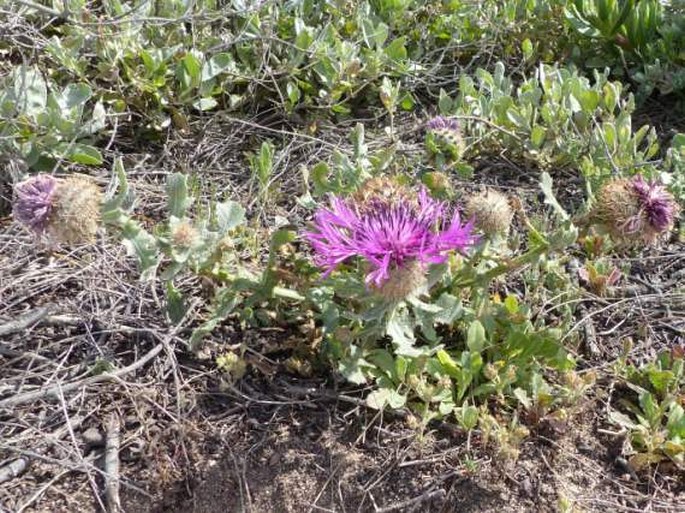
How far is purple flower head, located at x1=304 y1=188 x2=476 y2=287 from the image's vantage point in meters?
1.97

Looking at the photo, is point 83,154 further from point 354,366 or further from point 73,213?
point 354,366

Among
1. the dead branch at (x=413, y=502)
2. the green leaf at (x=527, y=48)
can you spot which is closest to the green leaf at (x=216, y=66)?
the green leaf at (x=527, y=48)

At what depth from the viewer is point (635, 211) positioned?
2.19 m

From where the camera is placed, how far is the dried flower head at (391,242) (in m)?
1.97

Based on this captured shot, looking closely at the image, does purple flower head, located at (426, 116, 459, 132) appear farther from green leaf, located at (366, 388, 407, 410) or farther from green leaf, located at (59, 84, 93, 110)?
green leaf, located at (59, 84, 93, 110)

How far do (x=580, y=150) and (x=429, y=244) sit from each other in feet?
4.83

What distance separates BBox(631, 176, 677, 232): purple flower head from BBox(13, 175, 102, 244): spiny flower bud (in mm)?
1439

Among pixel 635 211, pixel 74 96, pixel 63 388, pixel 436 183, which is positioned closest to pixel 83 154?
pixel 74 96

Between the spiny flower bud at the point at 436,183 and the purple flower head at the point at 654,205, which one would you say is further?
the spiny flower bud at the point at 436,183

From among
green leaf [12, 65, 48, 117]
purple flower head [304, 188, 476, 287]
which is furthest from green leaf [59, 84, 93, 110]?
purple flower head [304, 188, 476, 287]

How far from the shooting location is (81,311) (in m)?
2.57

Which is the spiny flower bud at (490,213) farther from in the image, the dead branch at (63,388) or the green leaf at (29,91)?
the green leaf at (29,91)

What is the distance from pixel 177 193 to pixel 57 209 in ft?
1.01

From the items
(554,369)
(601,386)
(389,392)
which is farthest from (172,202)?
(601,386)
